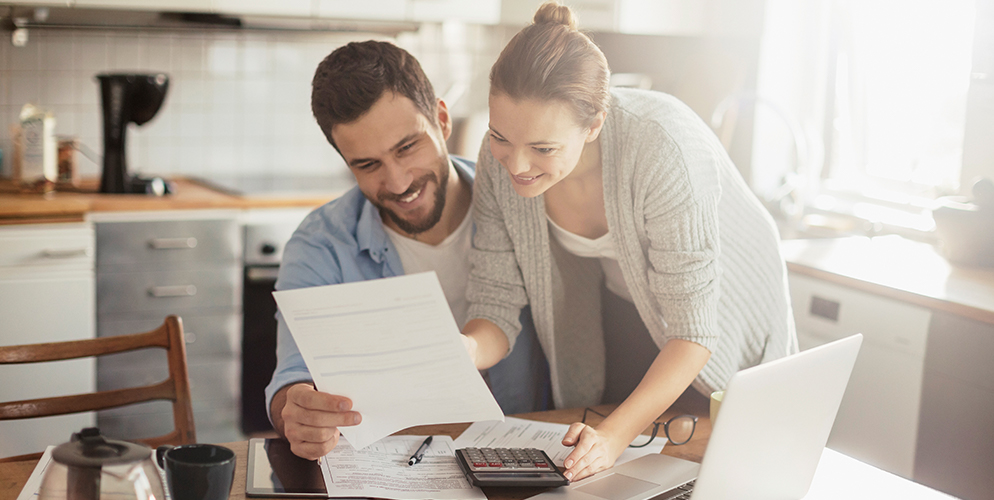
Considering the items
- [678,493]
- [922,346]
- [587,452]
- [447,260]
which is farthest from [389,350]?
[922,346]

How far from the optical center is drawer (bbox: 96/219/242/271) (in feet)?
8.06

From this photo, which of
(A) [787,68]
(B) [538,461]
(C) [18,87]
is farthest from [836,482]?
(C) [18,87]

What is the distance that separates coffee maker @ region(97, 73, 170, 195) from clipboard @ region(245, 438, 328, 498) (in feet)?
5.80

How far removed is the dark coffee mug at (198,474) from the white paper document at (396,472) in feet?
0.66

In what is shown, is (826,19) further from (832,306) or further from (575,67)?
(575,67)

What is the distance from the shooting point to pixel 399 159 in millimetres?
1346

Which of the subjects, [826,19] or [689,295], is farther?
[826,19]

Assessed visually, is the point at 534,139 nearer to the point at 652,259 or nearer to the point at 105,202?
the point at 652,259

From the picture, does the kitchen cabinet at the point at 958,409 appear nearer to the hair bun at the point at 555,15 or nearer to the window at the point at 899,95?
the window at the point at 899,95

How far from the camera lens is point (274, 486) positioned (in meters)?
0.99

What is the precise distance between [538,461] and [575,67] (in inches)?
21.1

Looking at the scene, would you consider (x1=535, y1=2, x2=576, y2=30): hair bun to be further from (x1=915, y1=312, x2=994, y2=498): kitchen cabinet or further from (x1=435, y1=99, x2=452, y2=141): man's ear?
(x1=915, y1=312, x2=994, y2=498): kitchen cabinet

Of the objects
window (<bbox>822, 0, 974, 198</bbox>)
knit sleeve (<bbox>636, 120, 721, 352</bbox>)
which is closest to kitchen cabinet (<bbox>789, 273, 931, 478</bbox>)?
window (<bbox>822, 0, 974, 198</bbox>)

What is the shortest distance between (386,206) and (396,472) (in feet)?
1.71
